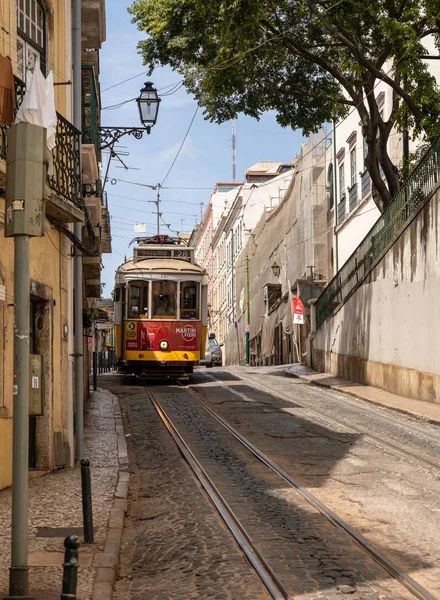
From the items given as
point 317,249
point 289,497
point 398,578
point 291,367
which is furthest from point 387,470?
point 317,249

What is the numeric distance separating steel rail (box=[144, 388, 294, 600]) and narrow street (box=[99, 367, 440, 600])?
0.07m

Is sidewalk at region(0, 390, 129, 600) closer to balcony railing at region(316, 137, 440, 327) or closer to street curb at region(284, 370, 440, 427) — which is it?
street curb at region(284, 370, 440, 427)

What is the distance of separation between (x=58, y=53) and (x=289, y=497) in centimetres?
687

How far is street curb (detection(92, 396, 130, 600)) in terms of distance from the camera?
253 inches

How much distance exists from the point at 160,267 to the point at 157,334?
6.06 feet

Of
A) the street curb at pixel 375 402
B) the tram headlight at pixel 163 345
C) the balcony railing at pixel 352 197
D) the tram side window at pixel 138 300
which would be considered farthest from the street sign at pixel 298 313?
the tram side window at pixel 138 300

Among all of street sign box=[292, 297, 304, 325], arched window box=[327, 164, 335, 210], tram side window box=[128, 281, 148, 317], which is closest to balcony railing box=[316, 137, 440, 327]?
street sign box=[292, 297, 304, 325]

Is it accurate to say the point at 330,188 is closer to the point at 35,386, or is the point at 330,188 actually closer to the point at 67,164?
the point at 67,164

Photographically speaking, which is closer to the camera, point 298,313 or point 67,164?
point 67,164

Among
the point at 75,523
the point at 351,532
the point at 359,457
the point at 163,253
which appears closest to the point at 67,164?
the point at 75,523

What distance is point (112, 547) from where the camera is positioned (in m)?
7.63

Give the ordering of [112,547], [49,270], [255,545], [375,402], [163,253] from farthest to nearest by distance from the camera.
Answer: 1. [163,253]
2. [375,402]
3. [49,270]
4. [255,545]
5. [112,547]

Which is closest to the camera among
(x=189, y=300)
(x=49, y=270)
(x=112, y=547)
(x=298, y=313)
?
(x=112, y=547)

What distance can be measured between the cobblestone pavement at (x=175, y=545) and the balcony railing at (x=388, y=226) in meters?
9.88
